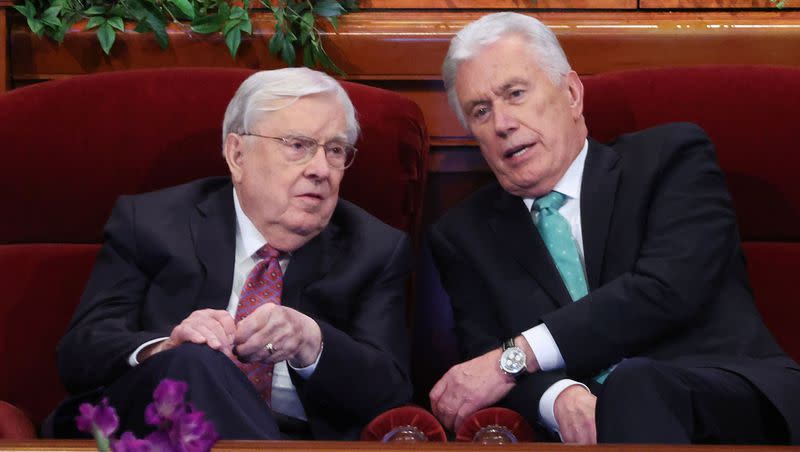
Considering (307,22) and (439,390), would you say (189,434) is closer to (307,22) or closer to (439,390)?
(439,390)

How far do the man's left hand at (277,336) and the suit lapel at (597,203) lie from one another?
49 centimetres

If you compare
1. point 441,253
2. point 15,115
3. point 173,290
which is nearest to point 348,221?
point 441,253

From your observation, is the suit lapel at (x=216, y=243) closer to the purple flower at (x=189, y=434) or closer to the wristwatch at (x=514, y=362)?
the wristwatch at (x=514, y=362)

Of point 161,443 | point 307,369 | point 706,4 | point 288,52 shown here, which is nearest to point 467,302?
point 307,369

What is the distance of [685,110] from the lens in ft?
6.76

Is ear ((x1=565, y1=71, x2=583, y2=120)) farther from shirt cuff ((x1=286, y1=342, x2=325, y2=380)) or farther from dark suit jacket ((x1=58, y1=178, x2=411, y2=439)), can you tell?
shirt cuff ((x1=286, y1=342, x2=325, y2=380))

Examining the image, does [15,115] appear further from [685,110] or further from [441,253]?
[685,110]

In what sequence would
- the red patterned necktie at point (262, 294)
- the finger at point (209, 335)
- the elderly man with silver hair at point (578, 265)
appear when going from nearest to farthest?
1. the finger at point (209, 335)
2. the elderly man with silver hair at point (578, 265)
3. the red patterned necktie at point (262, 294)

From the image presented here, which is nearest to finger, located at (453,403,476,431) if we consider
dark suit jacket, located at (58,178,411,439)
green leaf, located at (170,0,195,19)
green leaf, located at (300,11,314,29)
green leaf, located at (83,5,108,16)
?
dark suit jacket, located at (58,178,411,439)

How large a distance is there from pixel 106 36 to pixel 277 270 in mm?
735

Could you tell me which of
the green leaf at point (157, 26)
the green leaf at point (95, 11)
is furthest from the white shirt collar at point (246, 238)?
the green leaf at point (95, 11)

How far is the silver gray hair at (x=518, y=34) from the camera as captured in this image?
1948 mm

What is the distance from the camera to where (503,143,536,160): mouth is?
1.90 metres

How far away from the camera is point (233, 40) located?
2.23 metres
